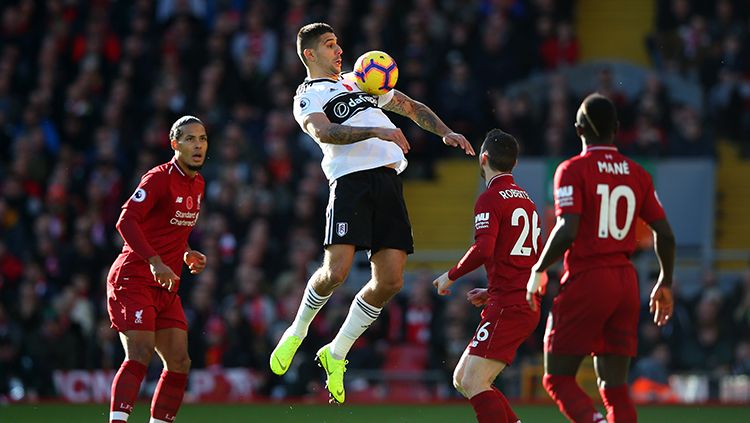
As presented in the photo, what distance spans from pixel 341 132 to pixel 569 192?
202 centimetres

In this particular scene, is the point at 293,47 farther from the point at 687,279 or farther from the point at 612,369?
the point at 612,369

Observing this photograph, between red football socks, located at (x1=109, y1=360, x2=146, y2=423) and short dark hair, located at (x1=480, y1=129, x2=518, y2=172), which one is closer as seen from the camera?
short dark hair, located at (x1=480, y1=129, x2=518, y2=172)

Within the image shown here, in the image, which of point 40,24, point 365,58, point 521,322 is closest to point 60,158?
point 40,24

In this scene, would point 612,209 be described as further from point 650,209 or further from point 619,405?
point 619,405

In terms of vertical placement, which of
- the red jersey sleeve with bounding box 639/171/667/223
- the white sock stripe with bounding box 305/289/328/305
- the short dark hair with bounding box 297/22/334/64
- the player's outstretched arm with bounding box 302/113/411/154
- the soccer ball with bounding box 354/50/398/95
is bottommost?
the white sock stripe with bounding box 305/289/328/305

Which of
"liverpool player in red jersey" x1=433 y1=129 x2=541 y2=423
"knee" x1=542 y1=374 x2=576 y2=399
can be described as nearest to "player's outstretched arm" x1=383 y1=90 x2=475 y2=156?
"liverpool player in red jersey" x1=433 y1=129 x2=541 y2=423

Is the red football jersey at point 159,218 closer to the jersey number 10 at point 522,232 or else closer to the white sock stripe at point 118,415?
the white sock stripe at point 118,415

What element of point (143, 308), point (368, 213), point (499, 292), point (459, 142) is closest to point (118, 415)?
point (143, 308)

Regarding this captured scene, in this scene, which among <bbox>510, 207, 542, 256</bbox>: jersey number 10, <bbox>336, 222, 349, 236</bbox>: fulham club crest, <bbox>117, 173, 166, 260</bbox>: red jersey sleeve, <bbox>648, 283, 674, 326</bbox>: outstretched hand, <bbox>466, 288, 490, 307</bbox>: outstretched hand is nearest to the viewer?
<bbox>648, 283, 674, 326</bbox>: outstretched hand

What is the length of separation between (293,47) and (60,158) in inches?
137

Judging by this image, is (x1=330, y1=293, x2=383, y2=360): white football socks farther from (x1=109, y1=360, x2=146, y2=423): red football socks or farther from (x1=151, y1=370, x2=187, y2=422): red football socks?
(x1=109, y1=360, x2=146, y2=423): red football socks

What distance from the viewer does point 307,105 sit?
889 cm

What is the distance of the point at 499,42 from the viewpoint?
58.4 feet

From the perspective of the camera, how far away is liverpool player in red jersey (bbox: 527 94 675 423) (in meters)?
7.08
